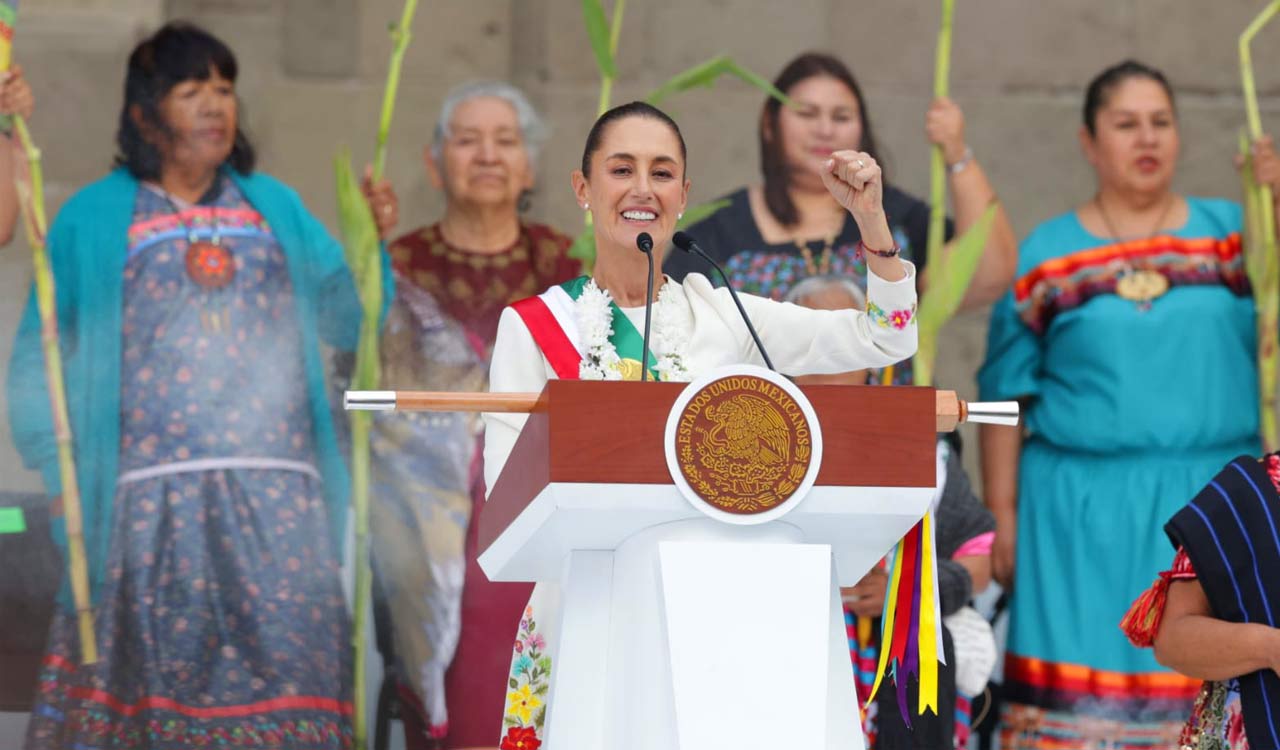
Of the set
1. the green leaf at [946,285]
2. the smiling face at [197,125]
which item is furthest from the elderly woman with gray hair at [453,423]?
the green leaf at [946,285]

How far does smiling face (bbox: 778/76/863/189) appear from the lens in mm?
4910

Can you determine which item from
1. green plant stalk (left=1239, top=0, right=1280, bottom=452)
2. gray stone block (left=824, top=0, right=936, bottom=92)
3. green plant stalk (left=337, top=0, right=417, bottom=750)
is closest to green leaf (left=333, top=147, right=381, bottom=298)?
green plant stalk (left=337, top=0, right=417, bottom=750)

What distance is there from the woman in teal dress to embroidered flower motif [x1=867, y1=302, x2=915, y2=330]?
239 centimetres

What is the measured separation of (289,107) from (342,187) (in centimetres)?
88

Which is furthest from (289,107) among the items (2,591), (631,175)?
(631,175)

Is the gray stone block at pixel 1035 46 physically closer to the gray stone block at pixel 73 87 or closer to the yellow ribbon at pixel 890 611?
the gray stone block at pixel 73 87

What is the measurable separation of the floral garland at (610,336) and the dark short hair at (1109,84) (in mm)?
2751

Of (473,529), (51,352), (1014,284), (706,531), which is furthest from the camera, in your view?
(1014,284)

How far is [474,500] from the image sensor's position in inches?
189

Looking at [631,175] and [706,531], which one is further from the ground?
[631,175]

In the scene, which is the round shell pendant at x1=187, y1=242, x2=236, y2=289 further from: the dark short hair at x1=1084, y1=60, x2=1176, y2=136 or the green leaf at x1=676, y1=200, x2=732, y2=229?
the dark short hair at x1=1084, y1=60, x2=1176, y2=136

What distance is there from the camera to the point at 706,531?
2199mm

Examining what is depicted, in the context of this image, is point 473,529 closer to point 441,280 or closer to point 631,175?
point 441,280

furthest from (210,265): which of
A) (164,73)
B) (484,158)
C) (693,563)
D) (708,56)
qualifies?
(693,563)
